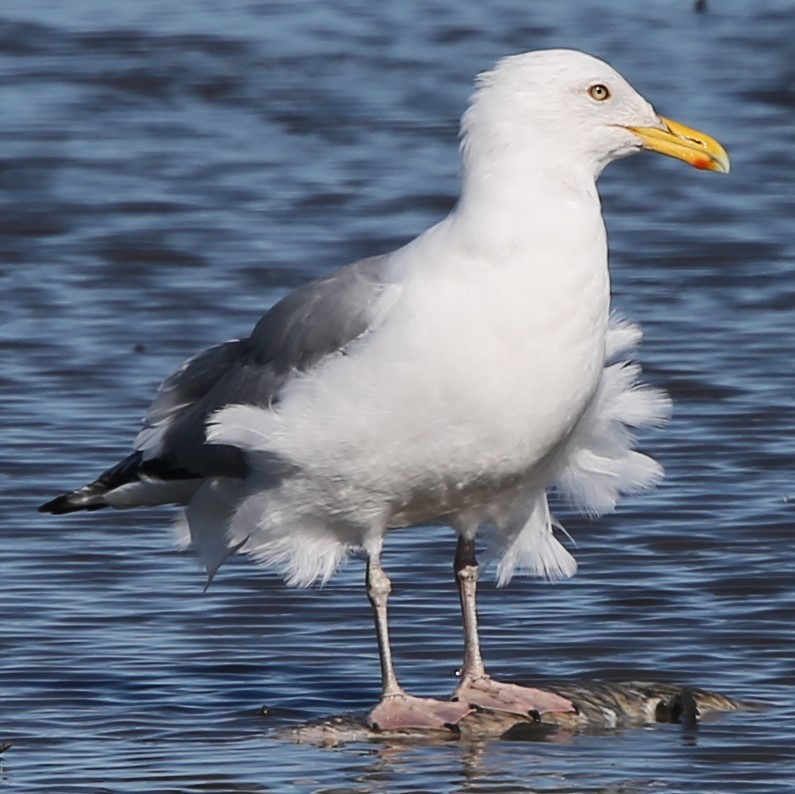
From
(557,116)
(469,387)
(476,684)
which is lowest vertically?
(476,684)

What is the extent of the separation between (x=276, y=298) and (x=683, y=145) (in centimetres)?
579

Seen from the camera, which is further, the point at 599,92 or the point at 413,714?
the point at 413,714

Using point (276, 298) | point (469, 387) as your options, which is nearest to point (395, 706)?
point (469, 387)

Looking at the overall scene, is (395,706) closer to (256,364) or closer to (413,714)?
(413,714)

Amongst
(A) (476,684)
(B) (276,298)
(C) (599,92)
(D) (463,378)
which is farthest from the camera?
(B) (276,298)

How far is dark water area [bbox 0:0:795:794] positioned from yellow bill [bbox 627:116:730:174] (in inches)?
62.4

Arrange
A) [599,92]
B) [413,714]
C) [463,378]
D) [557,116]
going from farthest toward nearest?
[413,714], [599,92], [557,116], [463,378]

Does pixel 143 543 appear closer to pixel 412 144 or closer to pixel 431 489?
pixel 431 489

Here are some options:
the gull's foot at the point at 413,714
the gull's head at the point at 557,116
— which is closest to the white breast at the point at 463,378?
the gull's head at the point at 557,116

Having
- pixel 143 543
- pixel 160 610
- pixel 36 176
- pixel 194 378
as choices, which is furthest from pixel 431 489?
pixel 36 176

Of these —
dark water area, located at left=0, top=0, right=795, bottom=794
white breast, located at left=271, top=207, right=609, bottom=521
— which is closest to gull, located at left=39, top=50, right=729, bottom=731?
white breast, located at left=271, top=207, right=609, bottom=521

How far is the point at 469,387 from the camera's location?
6.95m

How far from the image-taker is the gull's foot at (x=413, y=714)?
7340mm

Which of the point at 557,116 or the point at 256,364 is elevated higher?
the point at 557,116
